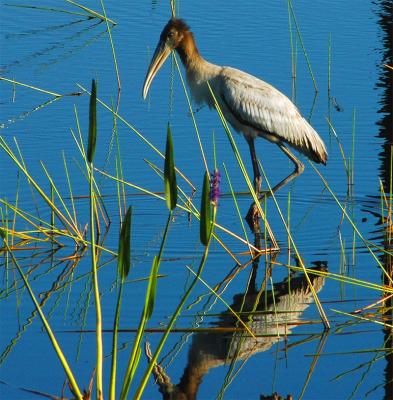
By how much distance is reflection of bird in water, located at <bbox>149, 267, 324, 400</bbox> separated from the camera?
17.7 feet

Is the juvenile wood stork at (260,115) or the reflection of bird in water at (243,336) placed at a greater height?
the juvenile wood stork at (260,115)

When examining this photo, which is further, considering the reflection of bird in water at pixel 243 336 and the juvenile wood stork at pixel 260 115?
the juvenile wood stork at pixel 260 115

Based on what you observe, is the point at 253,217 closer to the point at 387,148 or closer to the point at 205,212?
the point at 387,148

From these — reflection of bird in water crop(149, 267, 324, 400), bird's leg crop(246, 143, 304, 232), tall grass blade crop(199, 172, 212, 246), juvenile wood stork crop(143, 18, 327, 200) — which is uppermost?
tall grass blade crop(199, 172, 212, 246)

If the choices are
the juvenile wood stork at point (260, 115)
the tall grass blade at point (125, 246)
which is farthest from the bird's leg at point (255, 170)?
the tall grass blade at point (125, 246)

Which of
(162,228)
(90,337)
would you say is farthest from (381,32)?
(90,337)

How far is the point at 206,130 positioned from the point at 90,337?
427 cm

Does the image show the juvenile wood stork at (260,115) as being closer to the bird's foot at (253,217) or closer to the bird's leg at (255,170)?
the bird's leg at (255,170)

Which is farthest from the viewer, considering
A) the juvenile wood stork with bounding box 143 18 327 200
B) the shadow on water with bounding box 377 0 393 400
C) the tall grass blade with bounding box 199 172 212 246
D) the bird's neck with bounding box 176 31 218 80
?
the bird's neck with bounding box 176 31 218 80

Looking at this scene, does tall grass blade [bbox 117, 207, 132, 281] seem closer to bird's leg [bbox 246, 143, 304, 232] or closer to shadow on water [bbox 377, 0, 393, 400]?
shadow on water [bbox 377, 0, 393, 400]

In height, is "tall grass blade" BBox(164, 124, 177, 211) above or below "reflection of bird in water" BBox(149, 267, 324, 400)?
above

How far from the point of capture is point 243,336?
588 cm

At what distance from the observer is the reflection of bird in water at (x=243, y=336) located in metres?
5.38

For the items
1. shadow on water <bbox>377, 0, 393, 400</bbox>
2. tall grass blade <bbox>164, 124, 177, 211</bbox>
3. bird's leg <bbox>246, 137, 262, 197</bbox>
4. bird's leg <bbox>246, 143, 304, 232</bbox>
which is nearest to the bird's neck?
bird's leg <bbox>246, 137, 262, 197</bbox>
